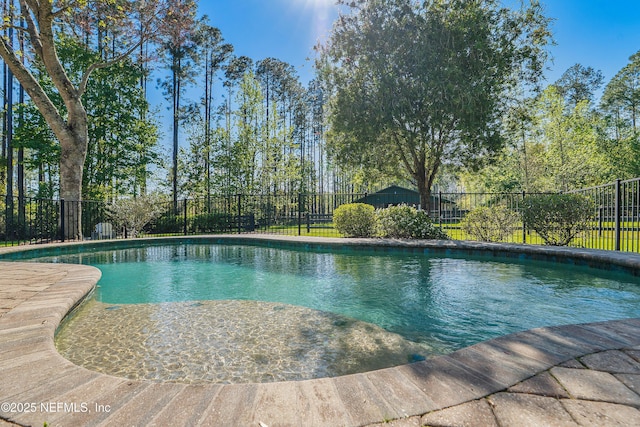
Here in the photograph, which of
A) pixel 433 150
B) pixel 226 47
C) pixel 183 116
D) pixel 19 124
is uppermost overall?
pixel 226 47

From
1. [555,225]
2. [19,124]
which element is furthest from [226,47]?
[555,225]

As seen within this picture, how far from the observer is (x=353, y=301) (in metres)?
3.87

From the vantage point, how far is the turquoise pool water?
3.14 m

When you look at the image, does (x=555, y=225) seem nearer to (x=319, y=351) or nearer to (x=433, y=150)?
(x=433, y=150)

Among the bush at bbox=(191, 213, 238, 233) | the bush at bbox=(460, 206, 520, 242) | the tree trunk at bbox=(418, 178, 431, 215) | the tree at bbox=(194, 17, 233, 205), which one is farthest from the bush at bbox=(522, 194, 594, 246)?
the tree at bbox=(194, 17, 233, 205)

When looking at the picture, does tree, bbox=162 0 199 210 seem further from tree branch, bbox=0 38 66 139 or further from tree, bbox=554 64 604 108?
tree, bbox=554 64 604 108

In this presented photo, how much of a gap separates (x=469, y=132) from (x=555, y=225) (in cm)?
459

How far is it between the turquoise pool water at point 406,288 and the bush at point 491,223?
2.16m

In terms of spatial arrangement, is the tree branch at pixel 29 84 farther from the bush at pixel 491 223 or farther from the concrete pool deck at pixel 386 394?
the bush at pixel 491 223

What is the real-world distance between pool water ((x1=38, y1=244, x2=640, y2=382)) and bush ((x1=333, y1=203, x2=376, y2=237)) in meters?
2.71

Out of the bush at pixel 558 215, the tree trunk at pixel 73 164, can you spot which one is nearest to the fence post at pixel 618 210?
the bush at pixel 558 215

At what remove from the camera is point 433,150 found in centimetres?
1209

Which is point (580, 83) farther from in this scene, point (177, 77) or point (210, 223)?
point (210, 223)

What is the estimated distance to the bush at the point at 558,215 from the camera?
6914 mm
